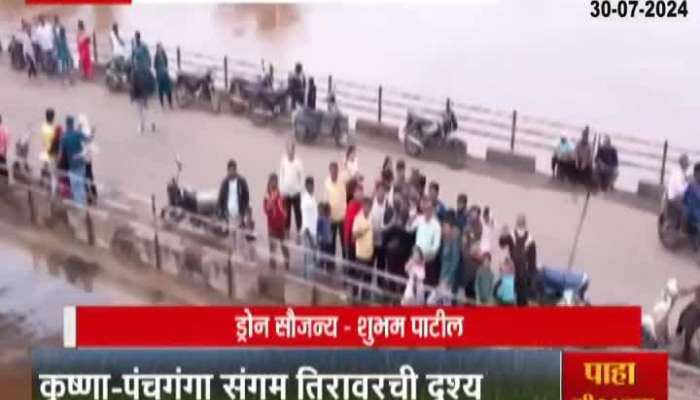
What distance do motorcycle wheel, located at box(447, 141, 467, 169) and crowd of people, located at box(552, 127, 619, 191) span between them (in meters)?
0.23

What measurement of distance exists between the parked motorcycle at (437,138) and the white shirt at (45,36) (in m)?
0.97

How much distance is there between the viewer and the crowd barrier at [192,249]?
2.92 metres

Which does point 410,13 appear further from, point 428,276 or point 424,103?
point 428,276

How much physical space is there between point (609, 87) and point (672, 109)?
168 millimetres

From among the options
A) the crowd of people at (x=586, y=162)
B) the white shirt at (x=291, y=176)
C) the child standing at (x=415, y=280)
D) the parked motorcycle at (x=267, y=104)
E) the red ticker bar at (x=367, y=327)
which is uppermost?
the parked motorcycle at (x=267, y=104)

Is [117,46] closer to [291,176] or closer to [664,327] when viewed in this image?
[291,176]

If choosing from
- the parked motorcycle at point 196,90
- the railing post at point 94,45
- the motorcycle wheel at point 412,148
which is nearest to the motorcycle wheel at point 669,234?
the motorcycle wheel at point 412,148

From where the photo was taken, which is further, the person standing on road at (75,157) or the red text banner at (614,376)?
the person standing on road at (75,157)

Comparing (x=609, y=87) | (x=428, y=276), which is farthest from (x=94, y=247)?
(x=609, y=87)

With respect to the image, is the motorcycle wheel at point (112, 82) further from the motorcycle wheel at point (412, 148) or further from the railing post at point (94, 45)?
the motorcycle wheel at point (412, 148)

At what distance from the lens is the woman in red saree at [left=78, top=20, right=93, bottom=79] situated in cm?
296

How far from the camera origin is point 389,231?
2951 mm

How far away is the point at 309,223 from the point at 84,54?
769mm

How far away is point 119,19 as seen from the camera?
2.91m
